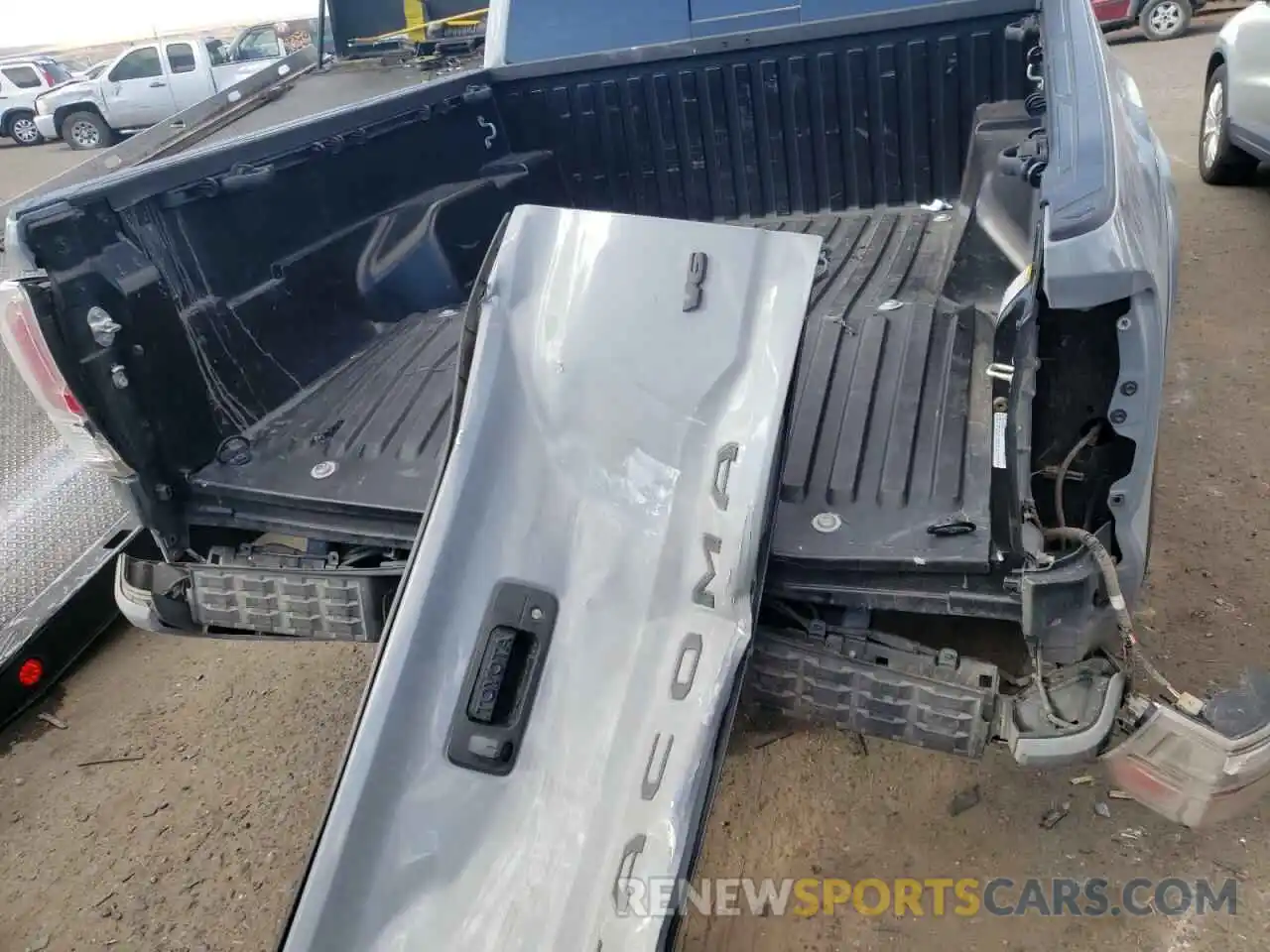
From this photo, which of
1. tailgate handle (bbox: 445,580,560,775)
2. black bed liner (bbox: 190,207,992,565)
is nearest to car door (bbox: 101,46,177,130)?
black bed liner (bbox: 190,207,992,565)

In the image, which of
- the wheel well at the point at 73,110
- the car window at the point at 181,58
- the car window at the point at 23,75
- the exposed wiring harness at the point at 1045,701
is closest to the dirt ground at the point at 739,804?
the exposed wiring harness at the point at 1045,701

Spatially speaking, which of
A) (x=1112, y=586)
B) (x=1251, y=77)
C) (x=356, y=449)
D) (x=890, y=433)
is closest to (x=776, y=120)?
(x=890, y=433)

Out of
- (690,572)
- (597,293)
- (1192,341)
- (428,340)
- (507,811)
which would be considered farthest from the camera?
(1192,341)

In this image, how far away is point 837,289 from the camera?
3.02 m

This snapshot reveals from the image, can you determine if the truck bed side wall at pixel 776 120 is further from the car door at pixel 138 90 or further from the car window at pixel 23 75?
the car window at pixel 23 75

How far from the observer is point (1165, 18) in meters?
10.5

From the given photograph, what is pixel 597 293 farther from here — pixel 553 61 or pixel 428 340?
pixel 553 61

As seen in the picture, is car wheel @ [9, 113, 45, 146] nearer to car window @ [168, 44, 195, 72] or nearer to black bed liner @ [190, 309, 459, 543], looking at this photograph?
car window @ [168, 44, 195, 72]

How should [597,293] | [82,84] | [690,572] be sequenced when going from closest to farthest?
[690,572] → [597,293] → [82,84]

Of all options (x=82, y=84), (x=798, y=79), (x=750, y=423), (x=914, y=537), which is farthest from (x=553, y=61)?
(x=82, y=84)

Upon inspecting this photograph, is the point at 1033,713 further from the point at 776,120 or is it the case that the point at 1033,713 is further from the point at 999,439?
the point at 776,120

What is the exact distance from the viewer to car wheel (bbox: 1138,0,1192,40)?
10.5 meters

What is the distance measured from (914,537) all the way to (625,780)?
73cm

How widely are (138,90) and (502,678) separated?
49.3ft
